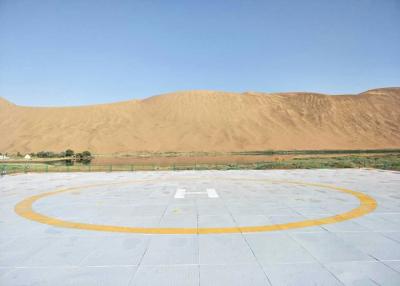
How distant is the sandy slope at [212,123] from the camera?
95688 mm

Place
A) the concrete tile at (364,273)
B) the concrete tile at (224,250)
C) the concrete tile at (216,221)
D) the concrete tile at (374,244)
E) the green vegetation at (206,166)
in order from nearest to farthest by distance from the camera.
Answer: the concrete tile at (364,273), the concrete tile at (224,250), the concrete tile at (374,244), the concrete tile at (216,221), the green vegetation at (206,166)

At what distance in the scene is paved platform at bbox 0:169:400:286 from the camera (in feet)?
14.8

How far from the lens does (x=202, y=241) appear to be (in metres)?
6.18

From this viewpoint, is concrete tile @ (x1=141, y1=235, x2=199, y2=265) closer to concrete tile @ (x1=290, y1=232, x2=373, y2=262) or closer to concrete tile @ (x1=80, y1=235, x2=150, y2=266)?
concrete tile @ (x1=80, y1=235, x2=150, y2=266)

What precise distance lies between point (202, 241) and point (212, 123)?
4146 inches

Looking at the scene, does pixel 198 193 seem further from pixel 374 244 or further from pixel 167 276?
pixel 167 276

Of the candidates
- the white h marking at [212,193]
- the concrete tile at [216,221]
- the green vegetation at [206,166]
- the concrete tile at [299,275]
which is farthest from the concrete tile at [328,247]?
the green vegetation at [206,166]

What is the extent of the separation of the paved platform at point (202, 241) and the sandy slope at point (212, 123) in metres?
82.4

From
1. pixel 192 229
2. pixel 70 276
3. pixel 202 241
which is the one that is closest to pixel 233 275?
pixel 202 241

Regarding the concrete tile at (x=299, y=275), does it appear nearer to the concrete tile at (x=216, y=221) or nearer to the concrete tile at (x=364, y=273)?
the concrete tile at (x=364, y=273)

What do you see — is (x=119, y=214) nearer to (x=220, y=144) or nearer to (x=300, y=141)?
(x=220, y=144)

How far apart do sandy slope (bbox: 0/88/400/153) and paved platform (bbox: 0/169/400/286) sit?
8239 cm

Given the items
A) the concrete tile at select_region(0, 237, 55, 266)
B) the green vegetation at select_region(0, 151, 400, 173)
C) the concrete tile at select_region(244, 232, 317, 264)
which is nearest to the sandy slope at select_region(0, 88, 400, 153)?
the green vegetation at select_region(0, 151, 400, 173)

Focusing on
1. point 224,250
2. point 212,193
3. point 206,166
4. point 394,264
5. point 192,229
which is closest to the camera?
point 394,264
